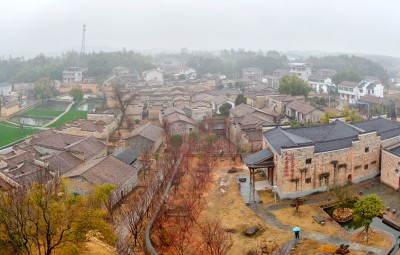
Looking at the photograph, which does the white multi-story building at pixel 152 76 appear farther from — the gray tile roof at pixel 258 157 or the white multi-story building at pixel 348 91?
the gray tile roof at pixel 258 157

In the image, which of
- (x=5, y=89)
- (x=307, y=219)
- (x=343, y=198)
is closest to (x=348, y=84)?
(x=343, y=198)

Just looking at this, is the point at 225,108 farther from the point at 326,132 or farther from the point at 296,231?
the point at 296,231

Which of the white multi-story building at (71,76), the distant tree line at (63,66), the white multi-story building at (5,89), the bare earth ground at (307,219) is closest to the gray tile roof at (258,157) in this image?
the bare earth ground at (307,219)

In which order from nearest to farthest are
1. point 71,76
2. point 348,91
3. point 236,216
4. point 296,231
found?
point 296,231 < point 236,216 < point 348,91 < point 71,76

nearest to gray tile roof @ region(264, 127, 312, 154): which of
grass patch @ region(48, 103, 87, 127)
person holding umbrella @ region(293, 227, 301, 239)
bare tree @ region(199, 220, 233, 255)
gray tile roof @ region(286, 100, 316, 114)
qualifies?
person holding umbrella @ region(293, 227, 301, 239)

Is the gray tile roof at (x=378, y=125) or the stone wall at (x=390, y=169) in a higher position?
the gray tile roof at (x=378, y=125)

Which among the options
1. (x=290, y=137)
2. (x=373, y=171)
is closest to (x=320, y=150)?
(x=290, y=137)

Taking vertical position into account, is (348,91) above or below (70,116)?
above
